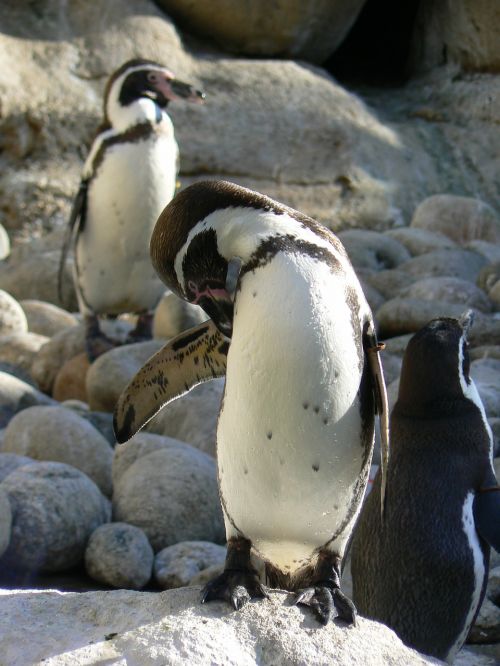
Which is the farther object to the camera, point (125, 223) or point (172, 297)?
point (172, 297)

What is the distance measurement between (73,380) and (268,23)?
6168mm

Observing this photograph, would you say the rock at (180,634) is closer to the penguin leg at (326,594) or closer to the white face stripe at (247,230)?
the penguin leg at (326,594)

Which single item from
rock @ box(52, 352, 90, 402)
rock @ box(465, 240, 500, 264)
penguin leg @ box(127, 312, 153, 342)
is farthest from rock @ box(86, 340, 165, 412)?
rock @ box(465, 240, 500, 264)

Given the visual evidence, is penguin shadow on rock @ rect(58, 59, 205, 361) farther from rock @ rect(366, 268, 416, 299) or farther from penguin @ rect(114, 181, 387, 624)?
penguin @ rect(114, 181, 387, 624)

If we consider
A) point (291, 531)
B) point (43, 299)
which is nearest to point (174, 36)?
point (43, 299)

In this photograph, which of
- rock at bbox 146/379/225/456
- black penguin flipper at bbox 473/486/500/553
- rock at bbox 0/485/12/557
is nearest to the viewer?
black penguin flipper at bbox 473/486/500/553

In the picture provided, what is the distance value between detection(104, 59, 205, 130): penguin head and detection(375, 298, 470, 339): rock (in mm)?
1618

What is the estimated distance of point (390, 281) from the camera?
7789 millimetres

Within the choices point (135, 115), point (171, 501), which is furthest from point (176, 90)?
point (171, 501)

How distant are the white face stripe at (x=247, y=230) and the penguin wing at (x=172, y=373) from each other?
0.34 meters

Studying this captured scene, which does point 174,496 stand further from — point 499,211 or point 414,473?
point 499,211

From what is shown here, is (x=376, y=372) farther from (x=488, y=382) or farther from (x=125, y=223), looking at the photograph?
(x=125, y=223)

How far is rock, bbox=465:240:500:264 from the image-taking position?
8945 millimetres

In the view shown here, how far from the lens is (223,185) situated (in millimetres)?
2391
